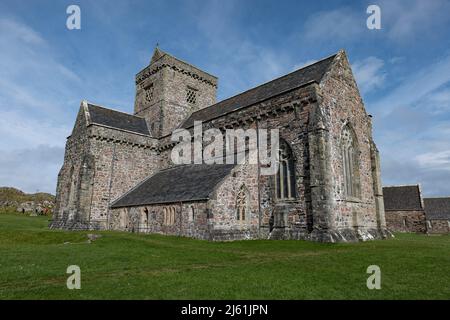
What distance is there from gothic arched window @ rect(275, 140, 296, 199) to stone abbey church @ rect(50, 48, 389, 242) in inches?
2.6

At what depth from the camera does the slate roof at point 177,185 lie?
2039 cm

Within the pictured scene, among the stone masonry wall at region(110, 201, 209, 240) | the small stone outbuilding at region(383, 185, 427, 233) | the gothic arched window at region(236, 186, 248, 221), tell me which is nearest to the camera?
the stone masonry wall at region(110, 201, 209, 240)

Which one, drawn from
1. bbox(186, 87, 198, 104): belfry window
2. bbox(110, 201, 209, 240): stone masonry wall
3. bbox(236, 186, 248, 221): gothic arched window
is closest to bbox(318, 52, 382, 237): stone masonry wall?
bbox(236, 186, 248, 221): gothic arched window

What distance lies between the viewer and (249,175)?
2105 cm

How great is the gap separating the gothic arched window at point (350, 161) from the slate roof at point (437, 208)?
33.4 metres

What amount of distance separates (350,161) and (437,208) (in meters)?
35.9

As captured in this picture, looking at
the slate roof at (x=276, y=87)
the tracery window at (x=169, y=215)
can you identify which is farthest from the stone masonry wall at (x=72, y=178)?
the slate roof at (x=276, y=87)

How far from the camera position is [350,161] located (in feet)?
69.7

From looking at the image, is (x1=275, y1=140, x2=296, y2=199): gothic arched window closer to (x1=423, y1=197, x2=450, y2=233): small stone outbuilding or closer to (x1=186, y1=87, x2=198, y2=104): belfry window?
(x1=186, y1=87, x2=198, y2=104): belfry window

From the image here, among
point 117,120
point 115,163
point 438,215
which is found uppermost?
point 117,120

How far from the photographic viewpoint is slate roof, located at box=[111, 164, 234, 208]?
2039 cm

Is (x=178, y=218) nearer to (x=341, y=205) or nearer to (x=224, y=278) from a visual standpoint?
(x=341, y=205)

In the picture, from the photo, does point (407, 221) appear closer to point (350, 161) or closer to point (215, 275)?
point (350, 161)

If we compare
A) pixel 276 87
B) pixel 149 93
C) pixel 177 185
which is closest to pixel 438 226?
pixel 276 87
